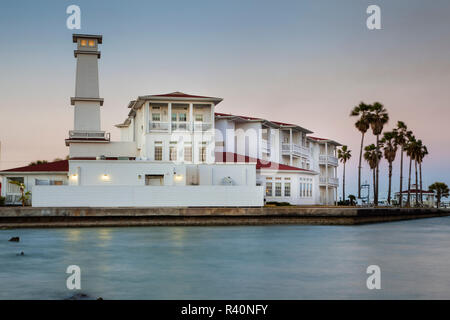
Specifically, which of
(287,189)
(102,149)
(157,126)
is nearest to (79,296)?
(157,126)

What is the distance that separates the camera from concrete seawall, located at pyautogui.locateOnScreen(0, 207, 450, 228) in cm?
3069

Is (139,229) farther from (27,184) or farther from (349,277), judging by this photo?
(349,277)

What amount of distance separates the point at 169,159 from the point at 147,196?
759 cm

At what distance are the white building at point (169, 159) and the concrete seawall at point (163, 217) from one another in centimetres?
192

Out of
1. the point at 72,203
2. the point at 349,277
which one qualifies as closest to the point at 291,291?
the point at 349,277

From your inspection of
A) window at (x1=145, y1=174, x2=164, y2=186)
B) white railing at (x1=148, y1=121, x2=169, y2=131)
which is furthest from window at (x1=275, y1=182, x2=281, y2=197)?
window at (x1=145, y1=174, x2=164, y2=186)

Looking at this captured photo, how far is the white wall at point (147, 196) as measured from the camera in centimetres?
3291

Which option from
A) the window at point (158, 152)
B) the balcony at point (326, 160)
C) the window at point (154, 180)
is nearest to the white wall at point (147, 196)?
the window at point (154, 180)

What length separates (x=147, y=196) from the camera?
34094mm

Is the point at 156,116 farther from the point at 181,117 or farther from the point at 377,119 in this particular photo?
the point at 377,119

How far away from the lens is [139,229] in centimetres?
3119

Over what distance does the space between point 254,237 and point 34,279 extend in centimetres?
1443

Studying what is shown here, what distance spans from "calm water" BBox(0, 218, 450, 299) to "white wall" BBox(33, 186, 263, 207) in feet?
9.82

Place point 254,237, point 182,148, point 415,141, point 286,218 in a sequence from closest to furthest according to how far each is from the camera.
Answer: point 254,237
point 286,218
point 182,148
point 415,141
